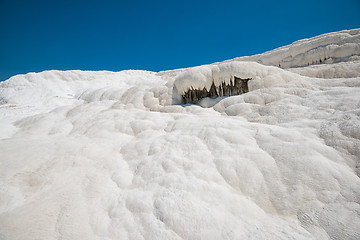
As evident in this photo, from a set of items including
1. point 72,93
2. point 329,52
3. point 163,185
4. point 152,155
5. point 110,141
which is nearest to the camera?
point 163,185

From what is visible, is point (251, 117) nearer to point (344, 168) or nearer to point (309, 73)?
point (344, 168)

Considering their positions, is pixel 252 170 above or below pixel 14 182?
below

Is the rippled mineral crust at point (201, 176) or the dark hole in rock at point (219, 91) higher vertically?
the dark hole in rock at point (219, 91)

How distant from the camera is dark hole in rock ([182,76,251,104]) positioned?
6551 mm

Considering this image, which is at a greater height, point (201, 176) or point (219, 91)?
point (219, 91)

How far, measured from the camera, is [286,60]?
12109 mm

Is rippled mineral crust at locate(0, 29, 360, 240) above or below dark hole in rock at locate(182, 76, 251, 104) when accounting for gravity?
below

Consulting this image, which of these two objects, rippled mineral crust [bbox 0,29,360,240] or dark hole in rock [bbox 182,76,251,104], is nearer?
rippled mineral crust [bbox 0,29,360,240]

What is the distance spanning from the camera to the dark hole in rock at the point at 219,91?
6551 millimetres

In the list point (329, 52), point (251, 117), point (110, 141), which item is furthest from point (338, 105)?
point (329, 52)

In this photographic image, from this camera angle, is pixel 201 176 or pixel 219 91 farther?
pixel 219 91

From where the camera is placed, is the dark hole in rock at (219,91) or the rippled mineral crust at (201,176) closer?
the rippled mineral crust at (201,176)

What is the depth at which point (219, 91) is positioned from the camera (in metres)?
6.91

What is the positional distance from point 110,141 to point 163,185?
85.3 inches
